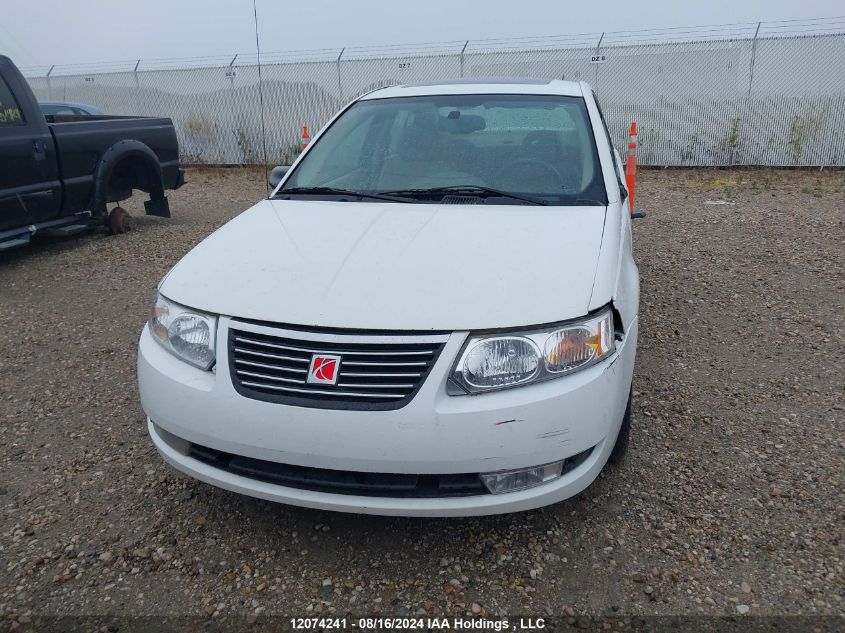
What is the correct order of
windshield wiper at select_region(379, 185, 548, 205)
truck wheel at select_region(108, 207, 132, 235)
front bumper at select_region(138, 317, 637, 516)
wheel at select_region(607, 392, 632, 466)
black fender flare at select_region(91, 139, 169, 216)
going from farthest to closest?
truck wheel at select_region(108, 207, 132, 235) < black fender flare at select_region(91, 139, 169, 216) < windshield wiper at select_region(379, 185, 548, 205) < wheel at select_region(607, 392, 632, 466) < front bumper at select_region(138, 317, 637, 516)

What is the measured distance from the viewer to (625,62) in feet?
49.5

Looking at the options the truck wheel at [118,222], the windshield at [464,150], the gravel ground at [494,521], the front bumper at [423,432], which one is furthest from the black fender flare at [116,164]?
the front bumper at [423,432]

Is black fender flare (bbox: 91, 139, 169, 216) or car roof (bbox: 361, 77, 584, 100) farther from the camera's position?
black fender flare (bbox: 91, 139, 169, 216)

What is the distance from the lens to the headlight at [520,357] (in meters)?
2.24

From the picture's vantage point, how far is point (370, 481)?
7.55ft

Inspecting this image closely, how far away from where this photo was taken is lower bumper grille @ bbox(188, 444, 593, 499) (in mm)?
2283

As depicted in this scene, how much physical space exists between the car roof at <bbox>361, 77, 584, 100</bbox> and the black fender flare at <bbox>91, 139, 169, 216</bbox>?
14.0 feet

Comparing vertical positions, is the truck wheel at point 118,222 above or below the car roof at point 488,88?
below

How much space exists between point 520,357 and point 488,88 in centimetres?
222

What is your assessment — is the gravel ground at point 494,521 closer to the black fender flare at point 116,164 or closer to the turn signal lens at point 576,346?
the turn signal lens at point 576,346

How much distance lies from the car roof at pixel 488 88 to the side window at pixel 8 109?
4.07 meters

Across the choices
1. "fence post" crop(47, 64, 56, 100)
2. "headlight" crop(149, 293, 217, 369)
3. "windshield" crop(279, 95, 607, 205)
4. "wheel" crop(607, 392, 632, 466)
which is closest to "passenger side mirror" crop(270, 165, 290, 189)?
"windshield" crop(279, 95, 607, 205)

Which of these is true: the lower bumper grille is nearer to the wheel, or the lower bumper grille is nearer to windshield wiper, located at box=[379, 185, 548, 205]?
the wheel

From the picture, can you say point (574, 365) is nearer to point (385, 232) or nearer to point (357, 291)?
point (357, 291)
